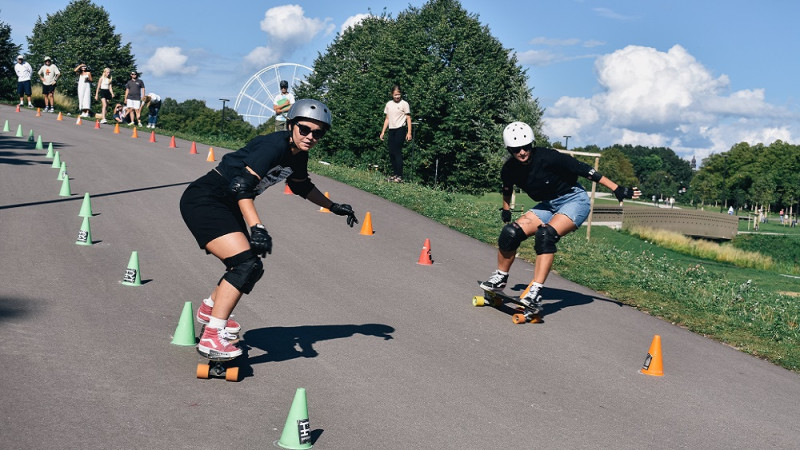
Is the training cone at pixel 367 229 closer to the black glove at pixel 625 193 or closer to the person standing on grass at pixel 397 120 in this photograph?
the black glove at pixel 625 193

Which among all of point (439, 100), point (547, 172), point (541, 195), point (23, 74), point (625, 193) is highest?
point (439, 100)

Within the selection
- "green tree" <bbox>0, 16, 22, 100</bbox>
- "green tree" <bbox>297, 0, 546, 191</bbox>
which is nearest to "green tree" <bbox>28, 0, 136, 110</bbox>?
"green tree" <bbox>0, 16, 22, 100</bbox>

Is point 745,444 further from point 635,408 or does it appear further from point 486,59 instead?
point 486,59

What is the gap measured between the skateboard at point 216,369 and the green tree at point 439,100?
3593 centimetres

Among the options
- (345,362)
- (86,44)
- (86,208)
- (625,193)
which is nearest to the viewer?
(345,362)

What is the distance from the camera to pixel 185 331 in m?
5.81

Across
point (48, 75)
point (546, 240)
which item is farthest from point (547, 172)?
point (48, 75)

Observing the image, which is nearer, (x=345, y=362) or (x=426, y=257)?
(x=345, y=362)

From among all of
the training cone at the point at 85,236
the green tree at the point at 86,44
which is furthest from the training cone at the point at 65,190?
the green tree at the point at 86,44

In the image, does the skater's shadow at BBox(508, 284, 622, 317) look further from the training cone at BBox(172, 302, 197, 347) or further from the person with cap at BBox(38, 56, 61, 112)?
the person with cap at BBox(38, 56, 61, 112)

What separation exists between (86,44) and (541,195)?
7872 cm

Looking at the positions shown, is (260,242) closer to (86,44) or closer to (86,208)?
(86,208)

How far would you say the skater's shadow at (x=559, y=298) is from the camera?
8.87 m

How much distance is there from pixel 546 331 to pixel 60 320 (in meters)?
4.44
